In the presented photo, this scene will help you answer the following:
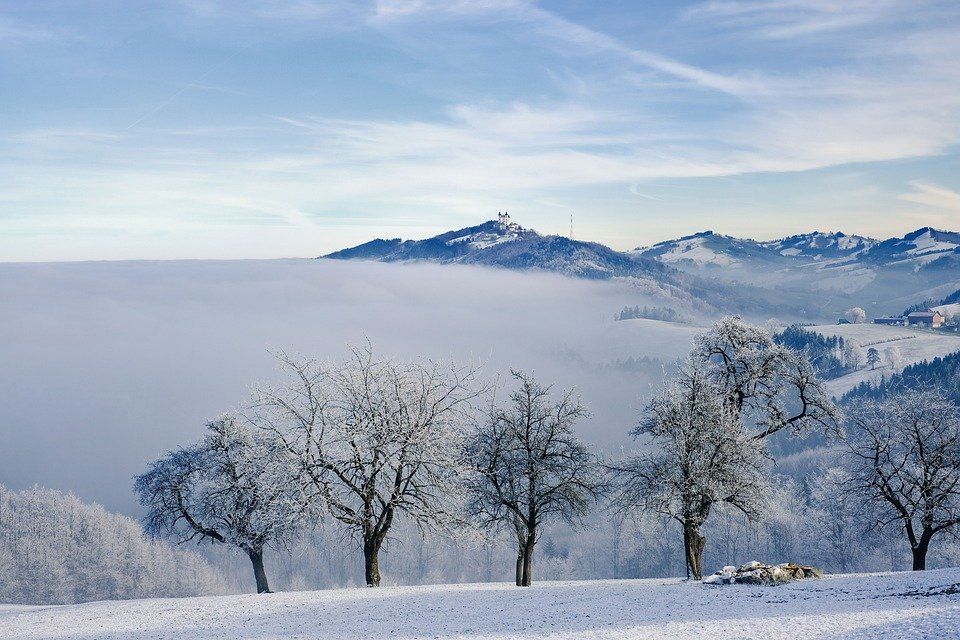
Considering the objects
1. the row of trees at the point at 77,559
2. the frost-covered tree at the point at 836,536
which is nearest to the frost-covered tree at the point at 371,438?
the frost-covered tree at the point at 836,536

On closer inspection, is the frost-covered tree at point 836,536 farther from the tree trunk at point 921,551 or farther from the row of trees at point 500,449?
the row of trees at point 500,449

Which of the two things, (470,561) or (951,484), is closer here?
(951,484)

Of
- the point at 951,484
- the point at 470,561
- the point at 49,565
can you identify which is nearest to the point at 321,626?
the point at 951,484

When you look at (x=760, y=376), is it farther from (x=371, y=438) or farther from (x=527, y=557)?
(x=371, y=438)

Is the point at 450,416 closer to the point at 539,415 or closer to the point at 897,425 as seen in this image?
the point at 539,415

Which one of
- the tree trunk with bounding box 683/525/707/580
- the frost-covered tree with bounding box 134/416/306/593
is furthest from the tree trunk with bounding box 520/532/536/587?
the frost-covered tree with bounding box 134/416/306/593

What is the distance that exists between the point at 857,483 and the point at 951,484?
674 centimetres

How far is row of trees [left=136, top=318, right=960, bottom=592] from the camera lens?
3806 cm

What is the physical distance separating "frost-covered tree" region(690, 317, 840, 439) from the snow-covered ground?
11.2m

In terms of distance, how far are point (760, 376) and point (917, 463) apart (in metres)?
12.8

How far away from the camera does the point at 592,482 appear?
40.4 m

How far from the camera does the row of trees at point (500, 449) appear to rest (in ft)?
125

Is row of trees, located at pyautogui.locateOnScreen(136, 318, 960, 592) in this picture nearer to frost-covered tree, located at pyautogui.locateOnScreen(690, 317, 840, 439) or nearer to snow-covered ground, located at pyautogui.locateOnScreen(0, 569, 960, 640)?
frost-covered tree, located at pyautogui.locateOnScreen(690, 317, 840, 439)

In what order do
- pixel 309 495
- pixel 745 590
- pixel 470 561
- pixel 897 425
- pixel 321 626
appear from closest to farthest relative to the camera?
pixel 321 626 < pixel 745 590 < pixel 309 495 < pixel 897 425 < pixel 470 561
